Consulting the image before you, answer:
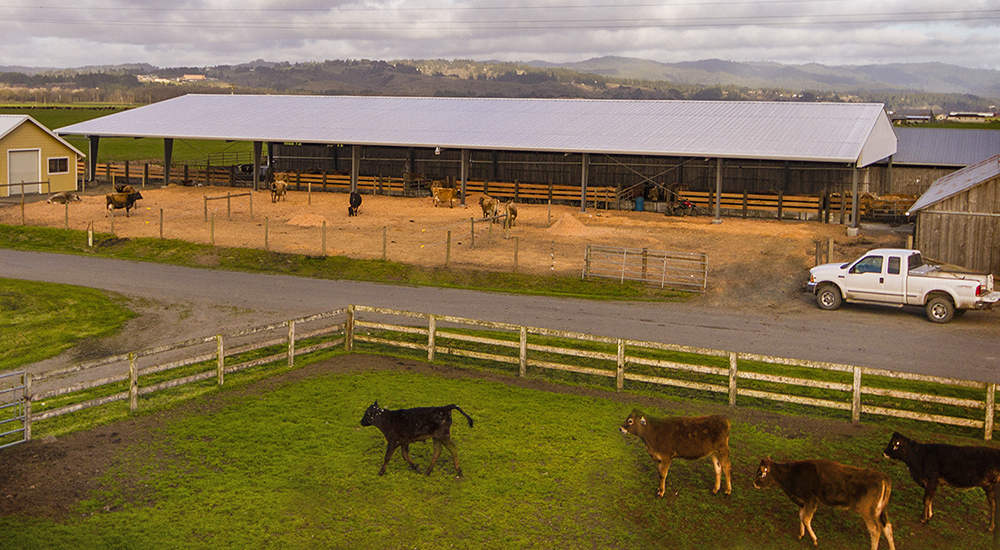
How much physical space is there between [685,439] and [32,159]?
4745 cm

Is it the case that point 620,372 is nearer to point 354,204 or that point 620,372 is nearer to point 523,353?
point 523,353

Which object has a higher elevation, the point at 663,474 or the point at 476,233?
the point at 476,233

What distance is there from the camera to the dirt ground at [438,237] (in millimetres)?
16531

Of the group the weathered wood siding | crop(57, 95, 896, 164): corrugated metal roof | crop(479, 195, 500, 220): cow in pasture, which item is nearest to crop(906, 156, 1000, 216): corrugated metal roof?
the weathered wood siding

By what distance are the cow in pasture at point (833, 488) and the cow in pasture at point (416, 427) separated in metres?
4.29

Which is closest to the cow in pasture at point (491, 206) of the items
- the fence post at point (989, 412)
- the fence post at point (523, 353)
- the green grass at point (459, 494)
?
the fence post at point (523, 353)

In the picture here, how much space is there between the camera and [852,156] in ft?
117

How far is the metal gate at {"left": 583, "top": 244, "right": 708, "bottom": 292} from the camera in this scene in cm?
2694

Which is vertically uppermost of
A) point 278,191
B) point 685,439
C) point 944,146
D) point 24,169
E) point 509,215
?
point 944,146

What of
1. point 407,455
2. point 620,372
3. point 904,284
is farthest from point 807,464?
point 904,284

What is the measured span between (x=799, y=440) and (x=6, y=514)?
11.7m

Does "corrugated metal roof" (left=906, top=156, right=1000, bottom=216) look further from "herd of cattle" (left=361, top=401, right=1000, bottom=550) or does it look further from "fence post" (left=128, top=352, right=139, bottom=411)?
"fence post" (left=128, top=352, right=139, bottom=411)

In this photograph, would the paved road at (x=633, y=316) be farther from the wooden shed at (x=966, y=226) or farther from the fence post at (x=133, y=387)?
the fence post at (x=133, y=387)

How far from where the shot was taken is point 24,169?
1865 inches
